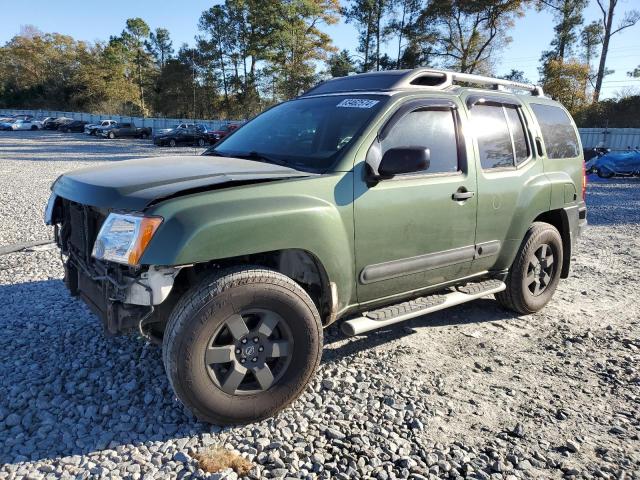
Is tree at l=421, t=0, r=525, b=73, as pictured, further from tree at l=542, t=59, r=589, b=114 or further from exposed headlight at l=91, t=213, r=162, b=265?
exposed headlight at l=91, t=213, r=162, b=265

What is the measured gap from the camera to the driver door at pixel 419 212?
3.31 metres

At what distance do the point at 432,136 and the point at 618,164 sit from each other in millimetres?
17999

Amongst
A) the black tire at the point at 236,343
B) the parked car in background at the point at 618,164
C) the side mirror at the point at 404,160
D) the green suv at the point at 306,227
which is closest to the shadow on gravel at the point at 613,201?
the parked car in background at the point at 618,164

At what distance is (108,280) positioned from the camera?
274 centimetres

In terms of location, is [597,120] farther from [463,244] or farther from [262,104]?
[463,244]

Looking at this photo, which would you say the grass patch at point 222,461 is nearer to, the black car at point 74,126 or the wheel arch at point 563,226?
the wheel arch at point 563,226

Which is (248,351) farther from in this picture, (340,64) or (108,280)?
(340,64)

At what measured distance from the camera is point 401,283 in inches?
141

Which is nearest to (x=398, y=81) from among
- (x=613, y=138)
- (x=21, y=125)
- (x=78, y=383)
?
(x=78, y=383)

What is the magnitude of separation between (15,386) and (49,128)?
182ft

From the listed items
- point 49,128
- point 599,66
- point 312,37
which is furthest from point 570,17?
point 49,128

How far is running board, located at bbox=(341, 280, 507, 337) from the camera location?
10.9 feet

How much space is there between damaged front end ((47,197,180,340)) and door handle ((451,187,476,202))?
6.91 feet

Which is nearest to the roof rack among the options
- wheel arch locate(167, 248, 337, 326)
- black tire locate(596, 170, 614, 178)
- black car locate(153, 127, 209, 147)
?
wheel arch locate(167, 248, 337, 326)
